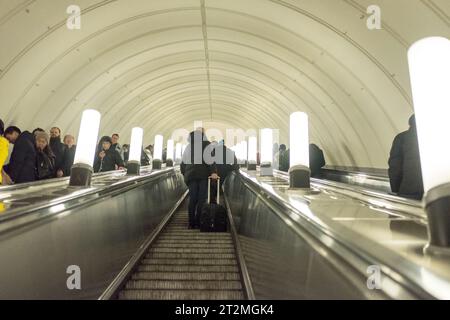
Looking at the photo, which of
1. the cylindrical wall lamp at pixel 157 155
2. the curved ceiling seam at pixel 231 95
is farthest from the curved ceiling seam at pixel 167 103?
the cylindrical wall lamp at pixel 157 155

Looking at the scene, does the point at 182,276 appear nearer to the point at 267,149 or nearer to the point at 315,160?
the point at 267,149

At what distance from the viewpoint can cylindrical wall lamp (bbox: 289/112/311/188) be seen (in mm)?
4125

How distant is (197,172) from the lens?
680 centimetres

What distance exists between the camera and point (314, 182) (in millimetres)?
5309

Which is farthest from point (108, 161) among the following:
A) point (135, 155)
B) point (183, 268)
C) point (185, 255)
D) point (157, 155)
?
point (183, 268)

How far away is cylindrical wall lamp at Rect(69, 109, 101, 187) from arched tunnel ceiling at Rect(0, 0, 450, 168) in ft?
9.15

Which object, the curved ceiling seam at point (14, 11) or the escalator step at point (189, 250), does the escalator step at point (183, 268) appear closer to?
the escalator step at point (189, 250)

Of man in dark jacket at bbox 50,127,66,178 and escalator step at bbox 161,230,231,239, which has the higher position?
man in dark jacket at bbox 50,127,66,178

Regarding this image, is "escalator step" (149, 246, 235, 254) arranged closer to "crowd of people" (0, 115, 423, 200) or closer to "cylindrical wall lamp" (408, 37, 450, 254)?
"crowd of people" (0, 115, 423, 200)

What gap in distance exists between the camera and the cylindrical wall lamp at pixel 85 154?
13.0 ft

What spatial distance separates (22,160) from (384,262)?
518 centimetres

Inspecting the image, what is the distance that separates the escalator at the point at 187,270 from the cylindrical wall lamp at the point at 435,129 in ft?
8.84

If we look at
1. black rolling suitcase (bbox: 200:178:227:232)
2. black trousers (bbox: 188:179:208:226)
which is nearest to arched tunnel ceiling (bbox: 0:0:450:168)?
black trousers (bbox: 188:179:208:226)
